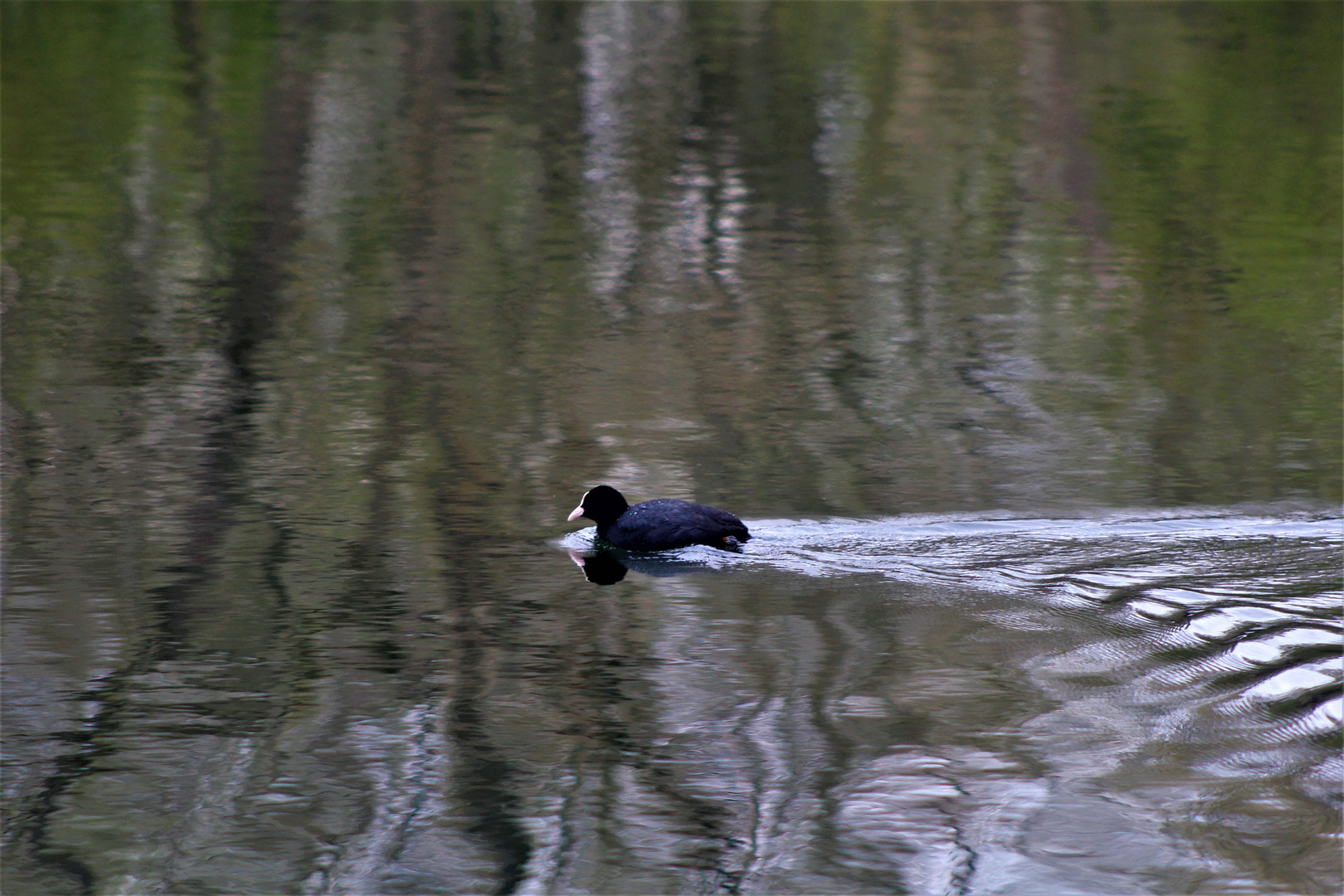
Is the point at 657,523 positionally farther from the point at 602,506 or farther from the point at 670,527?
the point at 602,506

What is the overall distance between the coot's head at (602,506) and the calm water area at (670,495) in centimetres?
17

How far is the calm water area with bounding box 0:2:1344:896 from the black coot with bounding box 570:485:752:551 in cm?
12

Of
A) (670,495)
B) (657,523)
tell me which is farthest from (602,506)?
(670,495)

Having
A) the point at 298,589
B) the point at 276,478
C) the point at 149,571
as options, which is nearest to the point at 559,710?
the point at 298,589

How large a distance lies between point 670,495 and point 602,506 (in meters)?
0.83

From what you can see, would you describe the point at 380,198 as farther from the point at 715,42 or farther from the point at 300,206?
the point at 715,42

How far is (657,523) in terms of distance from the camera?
8828 millimetres

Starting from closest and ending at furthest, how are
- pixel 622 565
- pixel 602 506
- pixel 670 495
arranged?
pixel 622 565 < pixel 602 506 < pixel 670 495

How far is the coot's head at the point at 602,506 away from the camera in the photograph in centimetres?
897

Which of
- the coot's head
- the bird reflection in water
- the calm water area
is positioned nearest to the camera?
the calm water area

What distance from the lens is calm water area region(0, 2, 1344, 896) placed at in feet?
20.2

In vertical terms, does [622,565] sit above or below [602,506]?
below

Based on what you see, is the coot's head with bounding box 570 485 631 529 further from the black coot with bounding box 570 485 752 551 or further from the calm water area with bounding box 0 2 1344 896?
the calm water area with bounding box 0 2 1344 896

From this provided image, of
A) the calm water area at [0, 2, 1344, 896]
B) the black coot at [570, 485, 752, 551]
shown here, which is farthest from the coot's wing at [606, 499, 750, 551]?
the calm water area at [0, 2, 1344, 896]
